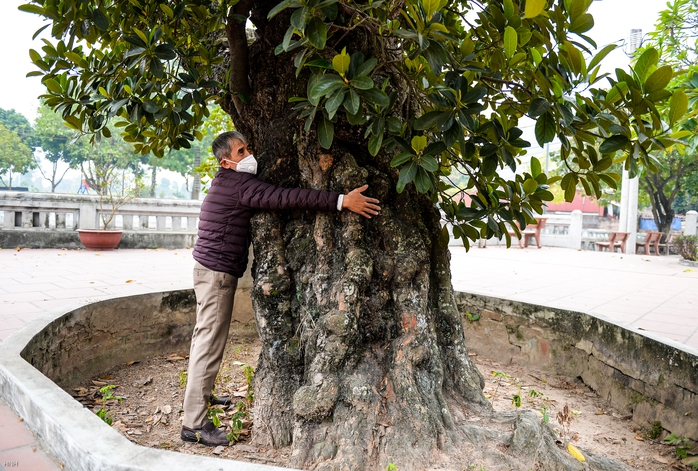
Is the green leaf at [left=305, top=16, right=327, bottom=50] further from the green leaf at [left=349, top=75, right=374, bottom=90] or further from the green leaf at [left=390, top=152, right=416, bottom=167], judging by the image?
the green leaf at [left=390, top=152, right=416, bottom=167]

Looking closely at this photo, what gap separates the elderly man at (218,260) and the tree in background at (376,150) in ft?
0.56

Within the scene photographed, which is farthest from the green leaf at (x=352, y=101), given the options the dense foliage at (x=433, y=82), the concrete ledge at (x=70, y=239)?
the concrete ledge at (x=70, y=239)

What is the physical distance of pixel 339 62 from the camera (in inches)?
68.8

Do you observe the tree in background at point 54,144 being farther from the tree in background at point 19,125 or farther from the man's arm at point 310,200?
the man's arm at point 310,200

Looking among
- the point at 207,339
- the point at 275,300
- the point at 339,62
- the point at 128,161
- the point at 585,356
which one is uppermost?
the point at 128,161

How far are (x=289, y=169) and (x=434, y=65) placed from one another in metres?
1.44

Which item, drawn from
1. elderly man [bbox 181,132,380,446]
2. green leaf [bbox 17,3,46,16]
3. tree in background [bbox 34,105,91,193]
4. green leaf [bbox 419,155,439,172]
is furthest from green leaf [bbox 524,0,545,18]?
tree in background [bbox 34,105,91,193]

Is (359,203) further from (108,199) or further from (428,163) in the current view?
(108,199)

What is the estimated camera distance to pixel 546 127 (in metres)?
1.86

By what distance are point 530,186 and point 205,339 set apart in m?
2.00

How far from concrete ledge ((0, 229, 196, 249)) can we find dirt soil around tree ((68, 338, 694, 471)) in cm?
880

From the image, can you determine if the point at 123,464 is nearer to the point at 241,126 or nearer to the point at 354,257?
the point at 354,257

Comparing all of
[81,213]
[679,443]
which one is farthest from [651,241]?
[81,213]

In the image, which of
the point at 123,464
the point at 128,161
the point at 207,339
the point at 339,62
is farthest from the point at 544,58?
the point at 128,161
